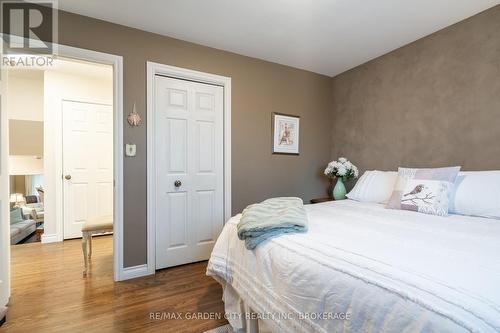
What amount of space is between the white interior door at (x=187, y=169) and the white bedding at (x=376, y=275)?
1201mm

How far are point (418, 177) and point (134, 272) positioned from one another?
2.68 metres

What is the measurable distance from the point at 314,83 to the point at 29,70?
4098 mm

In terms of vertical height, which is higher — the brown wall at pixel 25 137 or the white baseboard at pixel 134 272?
the brown wall at pixel 25 137

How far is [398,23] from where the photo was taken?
229 cm

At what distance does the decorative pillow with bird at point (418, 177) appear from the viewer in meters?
1.92

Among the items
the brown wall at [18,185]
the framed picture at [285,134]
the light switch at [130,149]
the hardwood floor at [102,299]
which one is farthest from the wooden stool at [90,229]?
the brown wall at [18,185]

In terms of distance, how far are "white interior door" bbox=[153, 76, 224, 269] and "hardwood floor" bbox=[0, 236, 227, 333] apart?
29 centimetres

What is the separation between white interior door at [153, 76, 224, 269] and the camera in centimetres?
255

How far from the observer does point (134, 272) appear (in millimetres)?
2350

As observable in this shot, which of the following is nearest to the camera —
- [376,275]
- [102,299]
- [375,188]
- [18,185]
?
[376,275]

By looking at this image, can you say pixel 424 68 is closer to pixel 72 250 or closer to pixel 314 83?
pixel 314 83

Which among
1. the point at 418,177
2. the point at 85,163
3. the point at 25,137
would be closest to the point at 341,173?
the point at 418,177

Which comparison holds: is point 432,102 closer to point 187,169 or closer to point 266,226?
point 266,226

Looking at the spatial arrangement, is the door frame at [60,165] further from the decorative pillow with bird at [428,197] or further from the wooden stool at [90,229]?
the decorative pillow with bird at [428,197]
